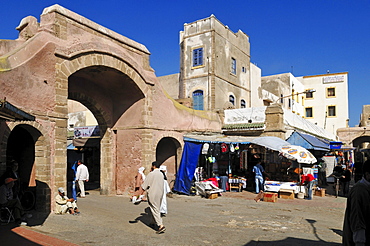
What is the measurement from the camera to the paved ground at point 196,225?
6.39 metres

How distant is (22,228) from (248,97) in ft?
78.0

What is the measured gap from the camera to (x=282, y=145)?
13.0 meters

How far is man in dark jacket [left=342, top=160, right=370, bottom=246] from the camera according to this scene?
3.66m

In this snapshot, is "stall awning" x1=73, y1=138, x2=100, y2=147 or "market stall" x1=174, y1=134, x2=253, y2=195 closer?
"market stall" x1=174, y1=134, x2=253, y2=195

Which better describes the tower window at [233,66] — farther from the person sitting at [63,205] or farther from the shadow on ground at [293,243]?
the shadow on ground at [293,243]

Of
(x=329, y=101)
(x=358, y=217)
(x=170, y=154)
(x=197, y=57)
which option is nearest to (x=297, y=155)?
(x=170, y=154)

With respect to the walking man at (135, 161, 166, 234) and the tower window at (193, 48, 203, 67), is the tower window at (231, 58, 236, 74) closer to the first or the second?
the tower window at (193, 48, 203, 67)

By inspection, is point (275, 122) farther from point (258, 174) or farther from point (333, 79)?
point (333, 79)

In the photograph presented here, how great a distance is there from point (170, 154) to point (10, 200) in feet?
28.6

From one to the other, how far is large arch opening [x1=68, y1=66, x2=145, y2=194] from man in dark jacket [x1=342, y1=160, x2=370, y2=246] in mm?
9919

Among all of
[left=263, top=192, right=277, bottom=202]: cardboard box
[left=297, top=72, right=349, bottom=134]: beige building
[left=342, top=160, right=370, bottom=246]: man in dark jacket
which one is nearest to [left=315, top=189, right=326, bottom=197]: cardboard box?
[left=263, top=192, right=277, bottom=202]: cardboard box

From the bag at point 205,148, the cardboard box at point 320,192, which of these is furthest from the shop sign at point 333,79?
the bag at point 205,148

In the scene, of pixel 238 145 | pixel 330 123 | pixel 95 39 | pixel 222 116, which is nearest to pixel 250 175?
pixel 238 145

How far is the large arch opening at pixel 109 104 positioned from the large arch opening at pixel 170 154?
255cm
